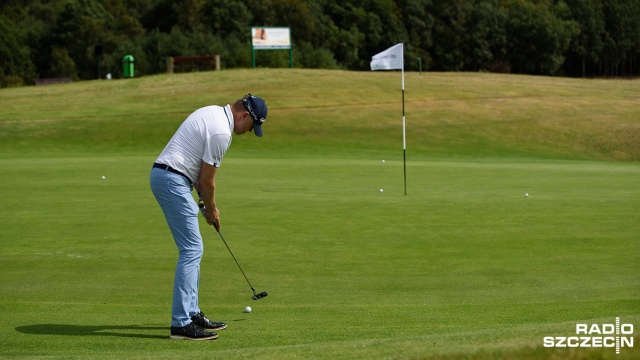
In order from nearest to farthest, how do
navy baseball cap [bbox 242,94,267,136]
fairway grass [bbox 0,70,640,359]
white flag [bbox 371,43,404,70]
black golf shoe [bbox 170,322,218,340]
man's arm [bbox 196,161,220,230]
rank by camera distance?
fairway grass [bbox 0,70,640,359], black golf shoe [bbox 170,322,218,340], man's arm [bbox 196,161,220,230], navy baseball cap [bbox 242,94,267,136], white flag [bbox 371,43,404,70]

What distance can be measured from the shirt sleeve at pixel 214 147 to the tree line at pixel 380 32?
260 ft

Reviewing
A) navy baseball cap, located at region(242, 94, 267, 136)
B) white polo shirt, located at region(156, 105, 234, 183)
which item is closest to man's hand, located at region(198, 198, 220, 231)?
white polo shirt, located at region(156, 105, 234, 183)

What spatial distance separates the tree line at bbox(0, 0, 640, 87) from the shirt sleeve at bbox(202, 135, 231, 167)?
7912cm

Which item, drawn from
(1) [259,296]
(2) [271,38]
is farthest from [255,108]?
(2) [271,38]

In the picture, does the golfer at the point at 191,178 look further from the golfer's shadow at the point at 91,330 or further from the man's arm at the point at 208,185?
the golfer's shadow at the point at 91,330

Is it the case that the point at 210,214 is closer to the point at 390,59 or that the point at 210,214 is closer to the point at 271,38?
the point at 390,59

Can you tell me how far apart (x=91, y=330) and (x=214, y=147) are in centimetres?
195

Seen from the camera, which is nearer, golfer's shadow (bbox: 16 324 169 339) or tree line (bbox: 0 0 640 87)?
golfer's shadow (bbox: 16 324 169 339)

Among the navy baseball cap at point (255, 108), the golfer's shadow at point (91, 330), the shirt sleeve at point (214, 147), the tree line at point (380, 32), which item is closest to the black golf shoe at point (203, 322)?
the golfer's shadow at point (91, 330)

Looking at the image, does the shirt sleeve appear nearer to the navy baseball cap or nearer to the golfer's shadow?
the navy baseball cap

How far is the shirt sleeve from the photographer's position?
7.68m

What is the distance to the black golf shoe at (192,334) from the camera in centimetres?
762

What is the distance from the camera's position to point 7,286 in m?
10.2

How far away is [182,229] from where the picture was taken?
788 centimetres
